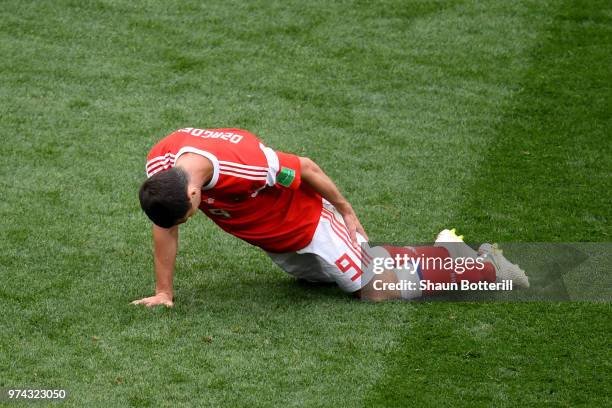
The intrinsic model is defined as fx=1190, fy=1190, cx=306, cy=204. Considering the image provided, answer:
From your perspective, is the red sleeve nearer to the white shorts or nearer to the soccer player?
the soccer player

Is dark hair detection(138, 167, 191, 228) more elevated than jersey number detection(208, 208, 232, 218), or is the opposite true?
dark hair detection(138, 167, 191, 228)

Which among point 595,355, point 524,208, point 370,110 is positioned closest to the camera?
point 595,355

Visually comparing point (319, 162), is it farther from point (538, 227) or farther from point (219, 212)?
point (219, 212)

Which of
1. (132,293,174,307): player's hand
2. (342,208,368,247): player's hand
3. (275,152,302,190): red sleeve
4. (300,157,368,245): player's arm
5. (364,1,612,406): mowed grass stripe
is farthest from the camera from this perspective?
(342,208,368,247): player's hand

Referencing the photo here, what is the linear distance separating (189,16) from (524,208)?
381 cm

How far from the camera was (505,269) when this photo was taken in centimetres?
616

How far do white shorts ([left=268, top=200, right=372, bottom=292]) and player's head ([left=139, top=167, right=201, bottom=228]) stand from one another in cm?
85

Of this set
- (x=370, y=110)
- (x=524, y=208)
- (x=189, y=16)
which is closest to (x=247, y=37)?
(x=189, y=16)

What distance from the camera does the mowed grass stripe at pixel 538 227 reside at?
5.11 metres

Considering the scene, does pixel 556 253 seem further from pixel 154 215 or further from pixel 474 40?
pixel 474 40

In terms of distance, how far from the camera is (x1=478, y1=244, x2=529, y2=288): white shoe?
6.14m

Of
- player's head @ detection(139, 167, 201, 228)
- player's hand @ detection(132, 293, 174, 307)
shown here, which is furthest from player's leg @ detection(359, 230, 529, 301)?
player's head @ detection(139, 167, 201, 228)

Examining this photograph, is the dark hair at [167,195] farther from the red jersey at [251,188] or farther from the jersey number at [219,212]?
the jersey number at [219,212]

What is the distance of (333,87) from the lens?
8.79 metres
